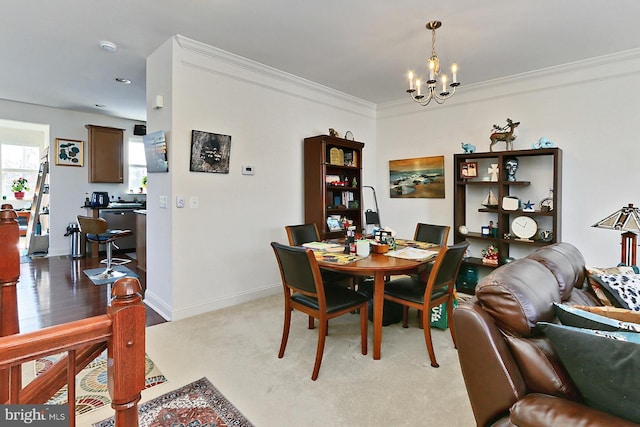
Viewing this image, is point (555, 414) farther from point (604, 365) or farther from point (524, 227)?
point (524, 227)

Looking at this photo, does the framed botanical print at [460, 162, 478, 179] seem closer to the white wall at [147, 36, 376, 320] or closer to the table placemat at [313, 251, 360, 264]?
the white wall at [147, 36, 376, 320]

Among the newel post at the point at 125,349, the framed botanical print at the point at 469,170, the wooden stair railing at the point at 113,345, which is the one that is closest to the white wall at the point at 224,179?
the framed botanical print at the point at 469,170

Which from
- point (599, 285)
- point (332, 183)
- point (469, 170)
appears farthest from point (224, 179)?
point (599, 285)

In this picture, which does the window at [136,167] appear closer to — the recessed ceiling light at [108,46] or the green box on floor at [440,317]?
the recessed ceiling light at [108,46]

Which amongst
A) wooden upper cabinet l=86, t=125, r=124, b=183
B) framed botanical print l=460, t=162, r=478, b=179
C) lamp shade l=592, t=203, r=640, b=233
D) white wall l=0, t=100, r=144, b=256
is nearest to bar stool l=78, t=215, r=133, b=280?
white wall l=0, t=100, r=144, b=256

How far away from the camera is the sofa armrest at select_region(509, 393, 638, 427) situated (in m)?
0.92

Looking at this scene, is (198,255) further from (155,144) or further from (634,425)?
(634,425)

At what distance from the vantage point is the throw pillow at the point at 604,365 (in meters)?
0.91

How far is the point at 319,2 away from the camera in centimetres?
250

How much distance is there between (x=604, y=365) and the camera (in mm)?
946

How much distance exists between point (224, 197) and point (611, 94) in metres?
4.18

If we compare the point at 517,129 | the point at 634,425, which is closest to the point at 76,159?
the point at 517,129

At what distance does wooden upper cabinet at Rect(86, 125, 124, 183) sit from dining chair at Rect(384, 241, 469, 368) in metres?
5.79

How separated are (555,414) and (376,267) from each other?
133cm
